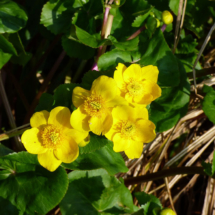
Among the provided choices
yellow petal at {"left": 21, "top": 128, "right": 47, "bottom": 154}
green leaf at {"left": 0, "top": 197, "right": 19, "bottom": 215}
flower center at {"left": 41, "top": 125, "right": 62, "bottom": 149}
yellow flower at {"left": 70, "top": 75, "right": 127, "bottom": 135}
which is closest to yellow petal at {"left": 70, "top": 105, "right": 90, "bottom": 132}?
yellow flower at {"left": 70, "top": 75, "right": 127, "bottom": 135}

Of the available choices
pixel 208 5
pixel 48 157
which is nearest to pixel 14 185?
pixel 48 157

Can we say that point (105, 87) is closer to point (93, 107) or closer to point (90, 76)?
point (93, 107)

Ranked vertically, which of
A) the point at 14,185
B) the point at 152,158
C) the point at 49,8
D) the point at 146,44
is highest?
the point at 49,8

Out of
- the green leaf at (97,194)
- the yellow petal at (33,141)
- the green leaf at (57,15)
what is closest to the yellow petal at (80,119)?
the yellow petal at (33,141)

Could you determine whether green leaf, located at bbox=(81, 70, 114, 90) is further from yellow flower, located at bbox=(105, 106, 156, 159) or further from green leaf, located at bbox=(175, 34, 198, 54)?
green leaf, located at bbox=(175, 34, 198, 54)

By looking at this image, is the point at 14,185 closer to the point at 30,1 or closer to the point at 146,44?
the point at 146,44

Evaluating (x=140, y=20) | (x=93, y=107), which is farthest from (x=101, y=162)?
(x=140, y=20)
